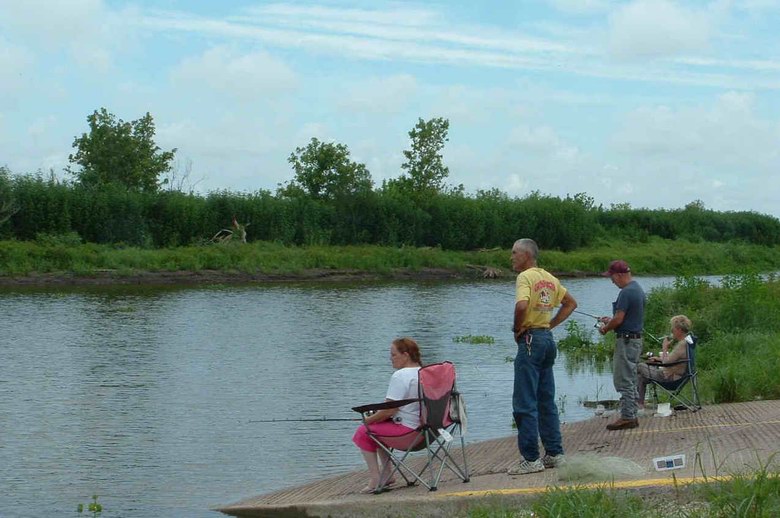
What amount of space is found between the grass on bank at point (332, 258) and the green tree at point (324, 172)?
9.15m

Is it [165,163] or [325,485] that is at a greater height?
[165,163]

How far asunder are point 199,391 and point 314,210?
4379 cm

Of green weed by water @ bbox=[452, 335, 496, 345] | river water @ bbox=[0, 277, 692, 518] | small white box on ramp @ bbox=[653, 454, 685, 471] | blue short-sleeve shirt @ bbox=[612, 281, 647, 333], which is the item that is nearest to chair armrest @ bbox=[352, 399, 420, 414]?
small white box on ramp @ bbox=[653, 454, 685, 471]

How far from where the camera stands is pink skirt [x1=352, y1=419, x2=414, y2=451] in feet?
28.6

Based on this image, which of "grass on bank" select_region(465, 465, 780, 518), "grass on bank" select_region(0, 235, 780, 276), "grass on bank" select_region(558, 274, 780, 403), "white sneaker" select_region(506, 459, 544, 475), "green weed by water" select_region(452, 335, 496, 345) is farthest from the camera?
"grass on bank" select_region(0, 235, 780, 276)

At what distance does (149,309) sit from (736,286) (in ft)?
57.7

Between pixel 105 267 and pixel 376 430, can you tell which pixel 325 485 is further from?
pixel 105 267

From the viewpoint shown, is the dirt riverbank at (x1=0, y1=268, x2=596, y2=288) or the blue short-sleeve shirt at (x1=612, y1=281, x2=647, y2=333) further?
the dirt riverbank at (x1=0, y1=268, x2=596, y2=288)

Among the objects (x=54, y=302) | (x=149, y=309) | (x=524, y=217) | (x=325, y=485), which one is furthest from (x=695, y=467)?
(x=524, y=217)

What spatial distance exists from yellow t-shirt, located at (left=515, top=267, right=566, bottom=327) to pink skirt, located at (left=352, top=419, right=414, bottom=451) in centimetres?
121

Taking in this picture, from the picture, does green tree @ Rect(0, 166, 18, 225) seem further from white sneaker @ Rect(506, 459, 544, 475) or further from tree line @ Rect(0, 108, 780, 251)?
white sneaker @ Rect(506, 459, 544, 475)

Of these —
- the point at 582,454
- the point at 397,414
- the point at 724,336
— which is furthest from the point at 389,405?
the point at 724,336

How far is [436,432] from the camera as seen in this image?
873cm

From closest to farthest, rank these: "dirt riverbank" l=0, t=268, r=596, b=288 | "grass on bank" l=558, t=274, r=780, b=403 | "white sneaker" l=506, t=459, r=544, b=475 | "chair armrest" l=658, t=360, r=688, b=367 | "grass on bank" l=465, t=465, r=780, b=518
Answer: "grass on bank" l=465, t=465, r=780, b=518, "white sneaker" l=506, t=459, r=544, b=475, "chair armrest" l=658, t=360, r=688, b=367, "grass on bank" l=558, t=274, r=780, b=403, "dirt riverbank" l=0, t=268, r=596, b=288
